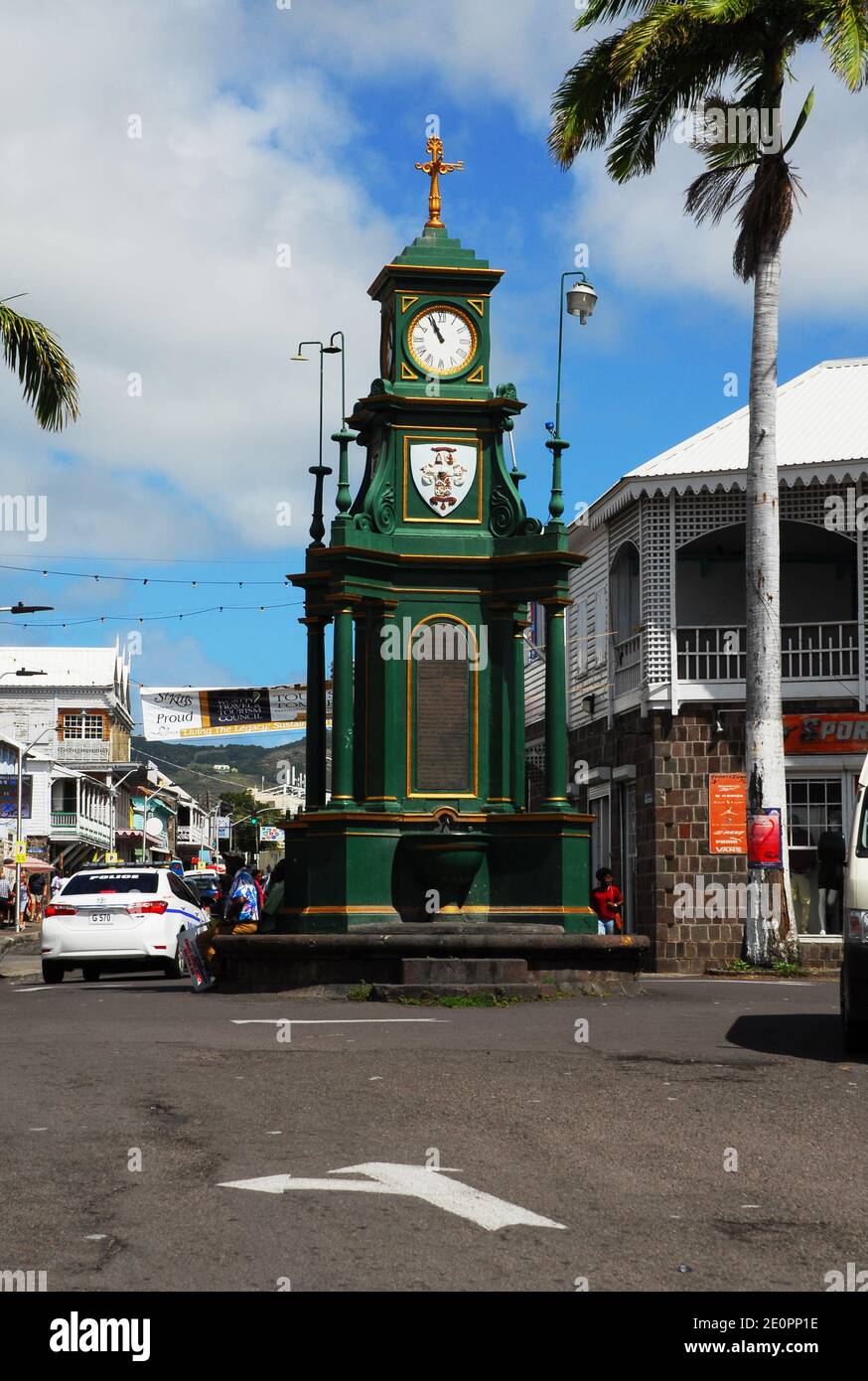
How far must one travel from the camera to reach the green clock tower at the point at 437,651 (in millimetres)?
20312

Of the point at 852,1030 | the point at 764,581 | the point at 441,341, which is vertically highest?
the point at 441,341

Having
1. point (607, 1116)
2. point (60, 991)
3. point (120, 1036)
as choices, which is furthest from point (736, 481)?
point (607, 1116)

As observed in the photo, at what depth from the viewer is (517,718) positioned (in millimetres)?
21109

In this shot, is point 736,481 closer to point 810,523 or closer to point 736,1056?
point 810,523

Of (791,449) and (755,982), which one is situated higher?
(791,449)

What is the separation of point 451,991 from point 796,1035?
14.7ft

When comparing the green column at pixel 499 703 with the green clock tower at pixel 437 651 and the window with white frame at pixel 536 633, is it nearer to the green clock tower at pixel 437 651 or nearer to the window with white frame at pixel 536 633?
the green clock tower at pixel 437 651

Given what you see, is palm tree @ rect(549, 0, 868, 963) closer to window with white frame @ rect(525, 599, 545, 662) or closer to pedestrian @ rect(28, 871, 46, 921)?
window with white frame @ rect(525, 599, 545, 662)

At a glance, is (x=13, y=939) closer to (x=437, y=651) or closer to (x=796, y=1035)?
(x=437, y=651)

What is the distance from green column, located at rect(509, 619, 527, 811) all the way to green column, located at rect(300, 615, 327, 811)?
2592 millimetres

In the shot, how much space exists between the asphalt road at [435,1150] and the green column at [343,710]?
551cm

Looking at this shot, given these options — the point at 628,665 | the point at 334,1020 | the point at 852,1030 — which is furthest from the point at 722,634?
the point at 852,1030

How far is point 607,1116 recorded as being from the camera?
31.2ft
